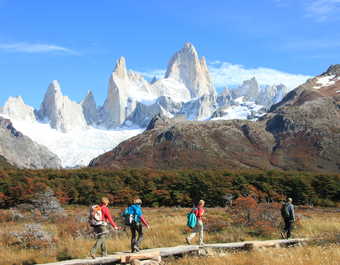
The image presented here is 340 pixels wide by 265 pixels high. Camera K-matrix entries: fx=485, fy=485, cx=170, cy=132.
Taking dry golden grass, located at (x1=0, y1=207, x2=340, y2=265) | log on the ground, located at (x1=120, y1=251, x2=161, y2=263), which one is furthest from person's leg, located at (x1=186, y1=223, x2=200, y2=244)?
log on the ground, located at (x1=120, y1=251, x2=161, y2=263)

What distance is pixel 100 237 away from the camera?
15477mm

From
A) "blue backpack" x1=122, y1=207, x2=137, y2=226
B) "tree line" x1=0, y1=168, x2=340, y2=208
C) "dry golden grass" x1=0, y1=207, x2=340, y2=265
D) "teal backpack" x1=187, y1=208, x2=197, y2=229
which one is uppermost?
"blue backpack" x1=122, y1=207, x2=137, y2=226

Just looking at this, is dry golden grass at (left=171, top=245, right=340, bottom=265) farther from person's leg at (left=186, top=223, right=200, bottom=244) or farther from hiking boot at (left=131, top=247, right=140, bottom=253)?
person's leg at (left=186, top=223, right=200, bottom=244)

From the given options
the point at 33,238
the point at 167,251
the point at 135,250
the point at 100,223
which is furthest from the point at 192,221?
the point at 33,238

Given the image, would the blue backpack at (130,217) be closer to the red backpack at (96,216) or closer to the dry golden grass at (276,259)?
the red backpack at (96,216)

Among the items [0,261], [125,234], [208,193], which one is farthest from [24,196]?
[0,261]

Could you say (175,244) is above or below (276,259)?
below

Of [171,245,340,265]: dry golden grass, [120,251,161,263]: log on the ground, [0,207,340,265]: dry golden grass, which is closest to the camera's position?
[171,245,340,265]: dry golden grass

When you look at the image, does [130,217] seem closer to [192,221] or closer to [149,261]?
[149,261]

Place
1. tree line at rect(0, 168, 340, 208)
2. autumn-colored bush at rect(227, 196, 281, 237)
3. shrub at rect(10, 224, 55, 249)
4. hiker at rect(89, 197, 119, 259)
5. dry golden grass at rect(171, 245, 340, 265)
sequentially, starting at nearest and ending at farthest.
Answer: dry golden grass at rect(171, 245, 340, 265), hiker at rect(89, 197, 119, 259), shrub at rect(10, 224, 55, 249), autumn-colored bush at rect(227, 196, 281, 237), tree line at rect(0, 168, 340, 208)

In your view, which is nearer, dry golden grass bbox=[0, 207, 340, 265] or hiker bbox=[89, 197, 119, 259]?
dry golden grass bbox=[0, 207, 340, 265]

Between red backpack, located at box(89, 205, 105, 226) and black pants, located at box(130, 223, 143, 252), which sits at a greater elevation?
red backpack, located at box(89, 205, 105, 226)

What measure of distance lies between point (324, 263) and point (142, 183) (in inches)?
2411

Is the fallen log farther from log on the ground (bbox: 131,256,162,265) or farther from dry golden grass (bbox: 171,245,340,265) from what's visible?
dry golden grass (bbox: 171,245,340,265)
